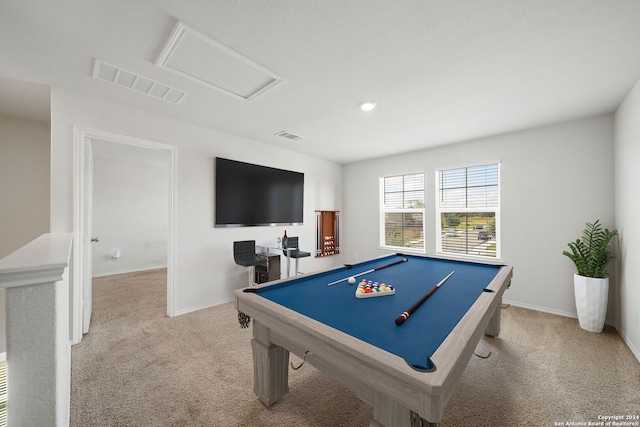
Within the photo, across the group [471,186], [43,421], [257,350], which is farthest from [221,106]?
[471,186]

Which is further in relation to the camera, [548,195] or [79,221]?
[548,195]

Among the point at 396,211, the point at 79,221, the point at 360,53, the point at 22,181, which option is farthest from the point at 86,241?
the point at 396,211

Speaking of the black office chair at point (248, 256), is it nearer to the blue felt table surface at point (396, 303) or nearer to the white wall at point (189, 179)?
the white wall at point (189, 179)

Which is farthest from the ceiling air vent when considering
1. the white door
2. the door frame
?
the white door

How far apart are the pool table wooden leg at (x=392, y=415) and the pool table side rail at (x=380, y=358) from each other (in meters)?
0.05

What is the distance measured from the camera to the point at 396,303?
5.16 feet

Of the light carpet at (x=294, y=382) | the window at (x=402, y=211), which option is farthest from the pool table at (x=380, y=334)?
the window at (x=402, y=211)

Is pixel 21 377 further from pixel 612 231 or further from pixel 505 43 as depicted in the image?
pixel 612 231

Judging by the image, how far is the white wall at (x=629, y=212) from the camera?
2271 millimetres

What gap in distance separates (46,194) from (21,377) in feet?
13.0

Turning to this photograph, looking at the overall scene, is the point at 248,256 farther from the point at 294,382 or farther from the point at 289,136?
the point at 294,382

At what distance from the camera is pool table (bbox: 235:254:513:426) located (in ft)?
2.91

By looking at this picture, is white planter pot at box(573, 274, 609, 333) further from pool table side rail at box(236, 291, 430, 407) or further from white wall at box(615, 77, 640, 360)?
pool table side rail at box(236, 291, 430, 407)

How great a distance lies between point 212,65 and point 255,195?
7.27ft
